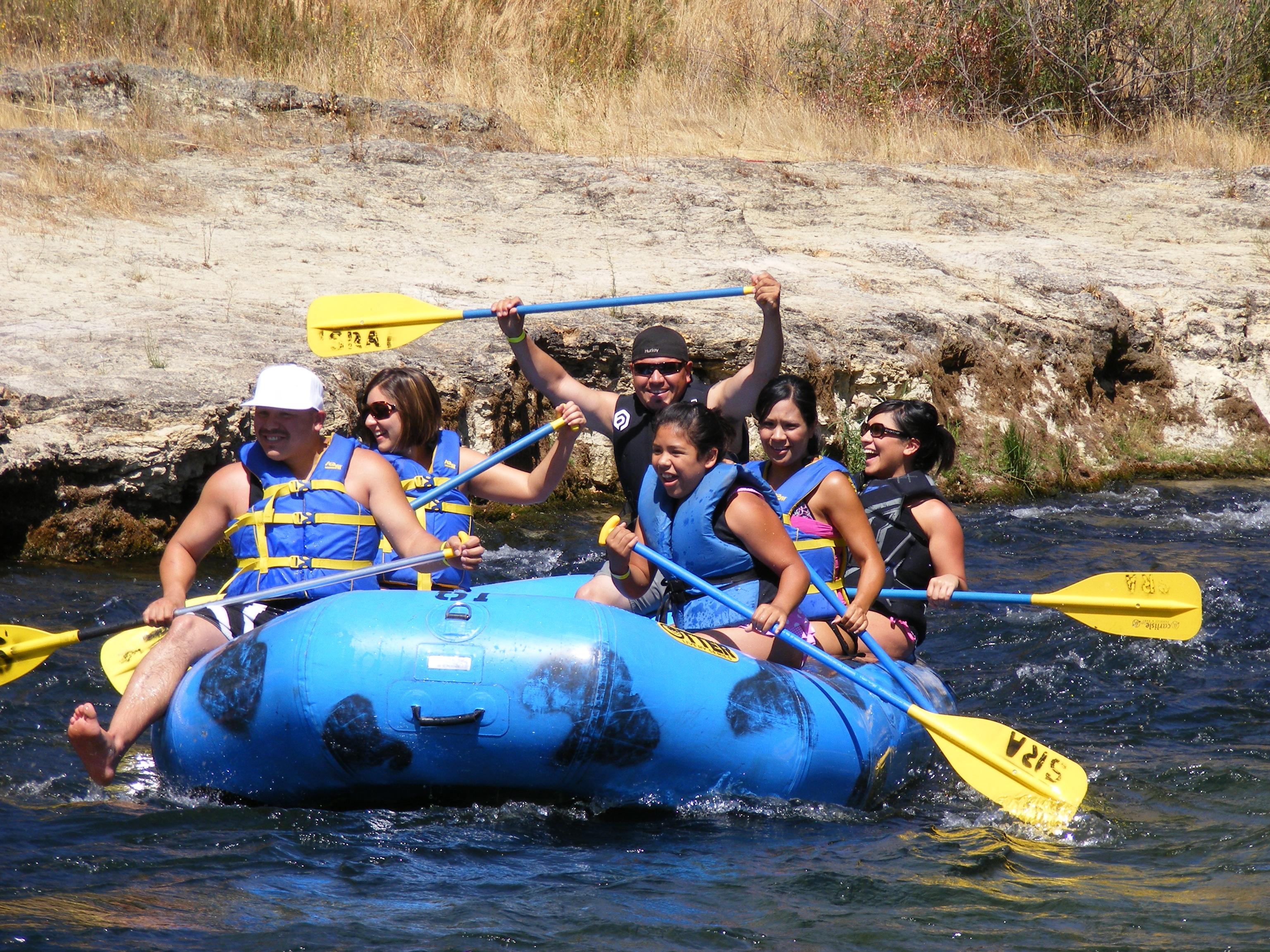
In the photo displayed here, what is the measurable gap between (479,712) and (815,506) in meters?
1.35

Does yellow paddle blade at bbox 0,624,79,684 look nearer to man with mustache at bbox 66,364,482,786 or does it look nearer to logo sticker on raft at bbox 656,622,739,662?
man with mustache at bbox 66,364,482,786

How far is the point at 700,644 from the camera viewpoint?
364cm

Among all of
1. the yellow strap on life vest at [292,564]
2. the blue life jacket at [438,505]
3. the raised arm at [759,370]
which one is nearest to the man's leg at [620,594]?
the blue life jacket at [438,505]

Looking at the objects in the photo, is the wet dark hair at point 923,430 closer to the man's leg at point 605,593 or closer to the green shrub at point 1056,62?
the man's leg at point 605,593

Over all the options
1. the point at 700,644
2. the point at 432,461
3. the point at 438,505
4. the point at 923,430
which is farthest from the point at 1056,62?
the point at 700,644

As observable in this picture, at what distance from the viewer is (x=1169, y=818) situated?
3916mm

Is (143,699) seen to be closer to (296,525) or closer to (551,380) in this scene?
(296,525)

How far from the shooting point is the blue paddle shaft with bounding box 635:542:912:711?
3.79 metres

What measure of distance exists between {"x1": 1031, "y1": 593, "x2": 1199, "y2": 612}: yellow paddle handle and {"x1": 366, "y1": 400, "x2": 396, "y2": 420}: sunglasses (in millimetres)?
2133

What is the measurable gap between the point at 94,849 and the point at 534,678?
1.15 meters

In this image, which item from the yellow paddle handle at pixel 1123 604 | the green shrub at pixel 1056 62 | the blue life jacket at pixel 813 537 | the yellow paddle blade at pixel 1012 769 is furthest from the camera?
the green shrub at pixel 1056 62

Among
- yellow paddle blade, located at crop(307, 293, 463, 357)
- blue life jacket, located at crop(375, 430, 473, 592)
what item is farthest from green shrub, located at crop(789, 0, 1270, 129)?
blue life jacket, located at crop(375, 430, 473, 592)

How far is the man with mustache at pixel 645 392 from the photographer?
4.27 m

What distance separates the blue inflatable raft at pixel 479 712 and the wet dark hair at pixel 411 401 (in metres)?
0.96
